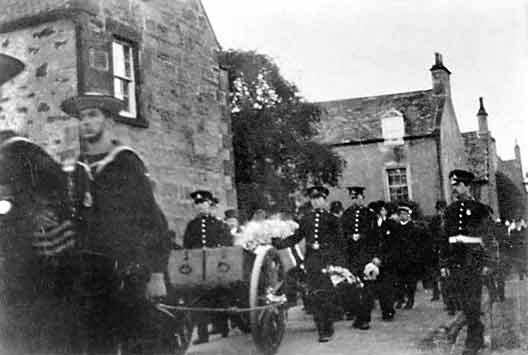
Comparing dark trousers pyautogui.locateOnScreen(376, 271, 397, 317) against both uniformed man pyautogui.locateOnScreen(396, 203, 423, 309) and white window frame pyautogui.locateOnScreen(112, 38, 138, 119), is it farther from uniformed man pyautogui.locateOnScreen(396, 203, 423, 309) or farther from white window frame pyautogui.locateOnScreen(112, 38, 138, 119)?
white window frame pyautogui.locateOnScreen(112, 38, 138, 119)

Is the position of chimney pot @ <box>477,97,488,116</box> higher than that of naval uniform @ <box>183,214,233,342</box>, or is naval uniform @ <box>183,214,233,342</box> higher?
chimney pot @ <box>477,97,488,116</box>

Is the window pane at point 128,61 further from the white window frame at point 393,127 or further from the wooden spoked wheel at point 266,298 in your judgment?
the white window frame at point 393,127

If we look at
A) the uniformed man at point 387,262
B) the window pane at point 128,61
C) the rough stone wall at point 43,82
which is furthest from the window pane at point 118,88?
the uniformed man at point 387,262

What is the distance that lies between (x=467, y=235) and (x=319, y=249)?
1504 millimetres

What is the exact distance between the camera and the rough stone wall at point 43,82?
764cm

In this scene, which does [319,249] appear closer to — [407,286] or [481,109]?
[481,109]

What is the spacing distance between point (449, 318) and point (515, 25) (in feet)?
11.8

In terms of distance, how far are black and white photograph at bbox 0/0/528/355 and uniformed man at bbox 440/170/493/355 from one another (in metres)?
0.02

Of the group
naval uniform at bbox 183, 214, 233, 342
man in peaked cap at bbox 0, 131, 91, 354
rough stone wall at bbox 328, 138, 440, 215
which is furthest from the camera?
rough stone wall at bbox 328, 138, 440, 215

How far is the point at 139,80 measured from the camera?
9562 millimetres

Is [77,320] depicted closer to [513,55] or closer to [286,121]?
[513,55]

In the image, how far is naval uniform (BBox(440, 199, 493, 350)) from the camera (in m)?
6.14

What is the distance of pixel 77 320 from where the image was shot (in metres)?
3.55

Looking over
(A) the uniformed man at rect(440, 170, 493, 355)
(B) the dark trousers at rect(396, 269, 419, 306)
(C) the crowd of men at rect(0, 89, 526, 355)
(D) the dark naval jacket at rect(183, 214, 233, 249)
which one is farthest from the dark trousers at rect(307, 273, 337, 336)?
(C) the crowd of men at rect(0, 89, 526, 355)
